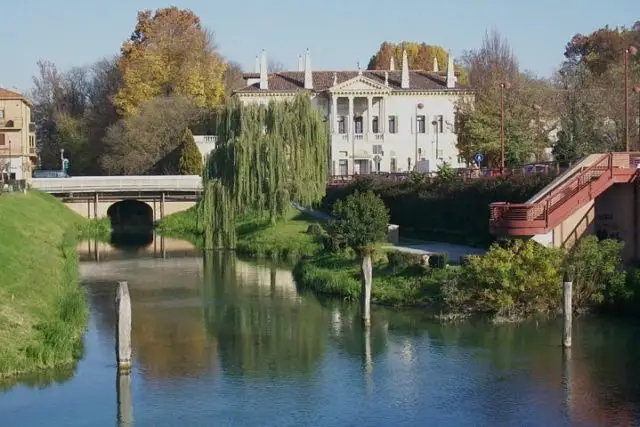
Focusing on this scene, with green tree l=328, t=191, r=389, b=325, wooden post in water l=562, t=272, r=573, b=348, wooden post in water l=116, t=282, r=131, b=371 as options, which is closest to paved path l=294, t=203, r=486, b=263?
green tree l=328, t=191, r=389, b=325

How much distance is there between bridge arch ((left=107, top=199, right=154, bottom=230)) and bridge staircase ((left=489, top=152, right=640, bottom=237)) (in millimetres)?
46481

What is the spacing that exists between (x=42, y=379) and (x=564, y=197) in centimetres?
1953

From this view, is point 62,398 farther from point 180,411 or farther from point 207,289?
point 207,289

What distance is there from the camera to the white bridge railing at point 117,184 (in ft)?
235

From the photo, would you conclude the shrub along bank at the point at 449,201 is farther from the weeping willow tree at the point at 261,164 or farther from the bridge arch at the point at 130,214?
the bridge arch at the point at 130,214

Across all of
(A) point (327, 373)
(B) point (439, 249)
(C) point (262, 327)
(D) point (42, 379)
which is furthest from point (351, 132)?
(D) point (42, 379)

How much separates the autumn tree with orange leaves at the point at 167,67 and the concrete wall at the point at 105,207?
12368 millimetres

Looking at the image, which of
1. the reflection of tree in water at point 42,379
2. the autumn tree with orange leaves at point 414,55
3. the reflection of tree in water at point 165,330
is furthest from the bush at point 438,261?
the autumn tree with orange leaves at point 414,55

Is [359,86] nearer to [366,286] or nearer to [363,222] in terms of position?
[363,222]

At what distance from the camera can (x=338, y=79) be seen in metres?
84.2

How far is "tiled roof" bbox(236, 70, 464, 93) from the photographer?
82.0 meters

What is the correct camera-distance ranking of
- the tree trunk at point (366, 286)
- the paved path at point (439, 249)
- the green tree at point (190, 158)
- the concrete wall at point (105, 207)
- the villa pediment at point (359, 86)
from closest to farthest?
the tree trunk at point (366, 286)
the paved path at point (439, 249)
the concrete wall at point (105, 207)
the green tree at point (190, 158)
the villa pediment at point (359, 86)

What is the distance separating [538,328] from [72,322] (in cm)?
1404

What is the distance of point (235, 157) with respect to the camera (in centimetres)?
5269
